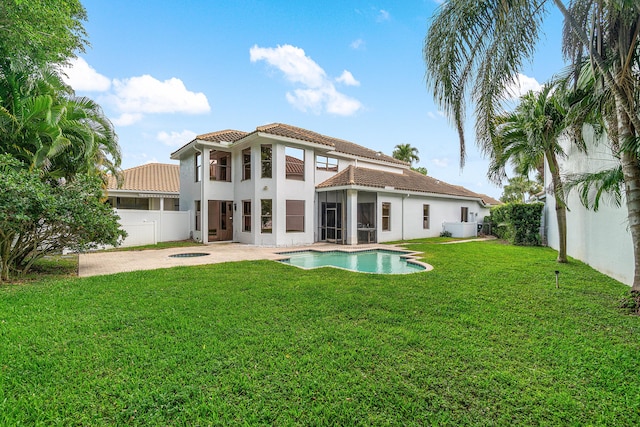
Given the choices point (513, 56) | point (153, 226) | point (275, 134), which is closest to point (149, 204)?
point (153, 226)

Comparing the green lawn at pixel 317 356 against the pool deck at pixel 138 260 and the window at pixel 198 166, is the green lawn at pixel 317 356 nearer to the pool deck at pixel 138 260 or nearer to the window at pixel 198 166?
the pool deck at pixel 138 260

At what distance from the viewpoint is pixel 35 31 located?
11.5 m

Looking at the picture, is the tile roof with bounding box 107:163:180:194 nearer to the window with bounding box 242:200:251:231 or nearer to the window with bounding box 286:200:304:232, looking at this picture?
the window with bounding box 242:200:251:231

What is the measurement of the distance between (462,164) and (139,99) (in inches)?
1116

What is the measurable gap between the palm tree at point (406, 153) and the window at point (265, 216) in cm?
3858

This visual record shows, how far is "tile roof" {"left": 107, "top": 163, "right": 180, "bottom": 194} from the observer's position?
1086 inches

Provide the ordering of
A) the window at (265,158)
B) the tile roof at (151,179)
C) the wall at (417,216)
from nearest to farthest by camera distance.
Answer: the window at (265,158)
the wall at (417,216)
the tile roof at (151,179)

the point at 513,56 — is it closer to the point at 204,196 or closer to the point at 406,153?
the point at 204,196

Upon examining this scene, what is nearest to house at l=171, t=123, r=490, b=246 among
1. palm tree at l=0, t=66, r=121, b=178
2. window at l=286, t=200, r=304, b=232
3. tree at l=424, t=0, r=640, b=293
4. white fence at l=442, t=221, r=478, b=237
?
window at l=286, t=200, r=304, b=232

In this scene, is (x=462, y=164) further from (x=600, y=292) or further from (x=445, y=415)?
(x=445, y=415)

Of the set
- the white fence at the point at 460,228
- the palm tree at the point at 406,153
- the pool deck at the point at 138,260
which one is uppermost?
the palm tree at the point at 406,153

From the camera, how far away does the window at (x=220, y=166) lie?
2241 cm

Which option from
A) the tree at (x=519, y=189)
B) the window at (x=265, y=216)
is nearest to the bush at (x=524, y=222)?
the window at (x=265, y=216)

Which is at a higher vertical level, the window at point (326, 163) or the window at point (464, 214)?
the window at point (326, 163)
